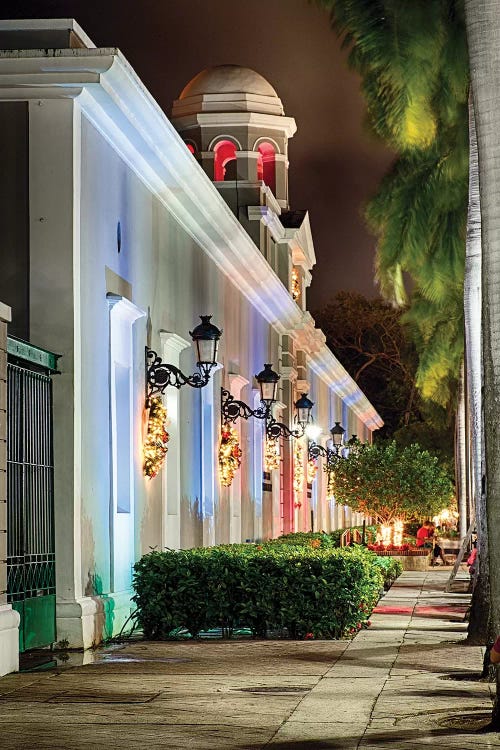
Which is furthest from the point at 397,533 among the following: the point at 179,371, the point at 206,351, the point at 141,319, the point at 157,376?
the point at 141,319

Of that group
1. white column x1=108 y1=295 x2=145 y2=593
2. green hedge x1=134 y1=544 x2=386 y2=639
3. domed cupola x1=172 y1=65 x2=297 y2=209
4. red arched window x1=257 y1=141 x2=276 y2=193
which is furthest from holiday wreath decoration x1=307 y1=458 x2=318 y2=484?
green hedge x1=134 y1=544 x2=386 y2=639

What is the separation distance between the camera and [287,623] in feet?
51.9

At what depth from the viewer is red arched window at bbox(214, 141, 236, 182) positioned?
3500 centimetres

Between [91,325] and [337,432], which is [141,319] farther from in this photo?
[337,432]

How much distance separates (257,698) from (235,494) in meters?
17.1

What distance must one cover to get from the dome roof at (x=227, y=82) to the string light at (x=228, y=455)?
12.2m

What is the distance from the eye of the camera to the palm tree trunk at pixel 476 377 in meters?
15.6

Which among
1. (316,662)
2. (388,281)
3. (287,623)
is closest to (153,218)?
(287,623)

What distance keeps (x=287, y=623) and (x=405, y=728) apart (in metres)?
6.49

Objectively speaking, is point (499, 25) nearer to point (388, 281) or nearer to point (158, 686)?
point (158, 686)

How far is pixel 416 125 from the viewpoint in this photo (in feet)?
71.9

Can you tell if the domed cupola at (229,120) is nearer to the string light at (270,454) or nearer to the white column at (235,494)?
the string light at (270,454)

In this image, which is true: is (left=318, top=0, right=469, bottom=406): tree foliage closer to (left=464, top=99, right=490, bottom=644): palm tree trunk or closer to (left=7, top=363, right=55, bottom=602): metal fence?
(left=464, top=99, right=490, bottom=644): palm tree trunk

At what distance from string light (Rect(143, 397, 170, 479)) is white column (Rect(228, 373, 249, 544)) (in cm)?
802
